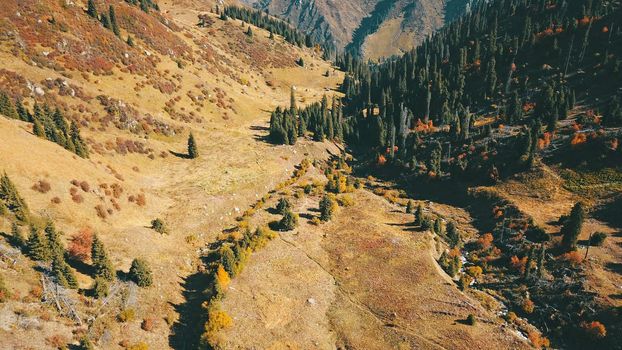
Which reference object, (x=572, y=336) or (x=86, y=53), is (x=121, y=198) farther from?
(x=572, y=336)

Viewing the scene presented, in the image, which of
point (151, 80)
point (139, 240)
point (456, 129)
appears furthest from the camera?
point (456, 129)

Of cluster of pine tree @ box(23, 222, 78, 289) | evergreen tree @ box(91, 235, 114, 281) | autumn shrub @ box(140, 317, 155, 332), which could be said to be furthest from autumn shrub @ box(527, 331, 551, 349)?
cluster of pine tree @ box(23, 222, 78, 289)

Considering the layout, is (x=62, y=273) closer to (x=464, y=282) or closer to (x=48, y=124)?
(x=48, y=124)

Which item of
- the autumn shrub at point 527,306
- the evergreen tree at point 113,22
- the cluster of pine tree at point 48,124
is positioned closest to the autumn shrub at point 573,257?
the autumn shrub at point 527,306

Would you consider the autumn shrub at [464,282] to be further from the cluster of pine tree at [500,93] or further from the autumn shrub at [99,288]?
the autumn shrub at [99,288]

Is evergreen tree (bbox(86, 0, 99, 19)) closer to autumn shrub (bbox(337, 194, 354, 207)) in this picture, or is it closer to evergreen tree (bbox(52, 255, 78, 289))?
autumn shrub (bbox(337, 194, 354, 207))

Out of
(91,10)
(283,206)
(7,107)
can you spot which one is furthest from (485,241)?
(91,10)

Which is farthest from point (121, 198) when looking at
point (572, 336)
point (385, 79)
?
point (385, 79)
